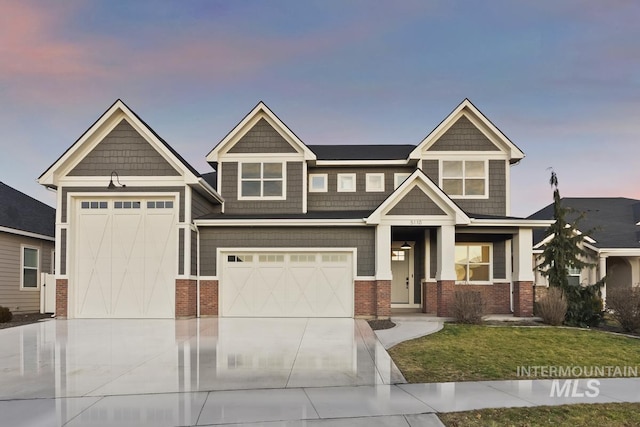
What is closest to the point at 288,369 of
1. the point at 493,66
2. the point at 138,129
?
the point at 138,129

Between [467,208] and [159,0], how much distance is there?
1408cm

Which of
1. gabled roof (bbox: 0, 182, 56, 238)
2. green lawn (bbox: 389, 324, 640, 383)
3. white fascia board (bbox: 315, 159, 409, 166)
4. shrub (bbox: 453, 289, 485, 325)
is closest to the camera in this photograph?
green lawn (bbox: 389, 324, 640, 383)

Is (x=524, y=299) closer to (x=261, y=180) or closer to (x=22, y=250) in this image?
(x=261, y=180)

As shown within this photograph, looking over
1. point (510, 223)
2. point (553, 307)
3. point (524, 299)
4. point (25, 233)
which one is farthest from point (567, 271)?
point (25, 233)

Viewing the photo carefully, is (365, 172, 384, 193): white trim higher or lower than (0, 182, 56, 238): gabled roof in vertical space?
higher

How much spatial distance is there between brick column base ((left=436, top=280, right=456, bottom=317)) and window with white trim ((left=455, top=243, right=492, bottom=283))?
2.42 metres

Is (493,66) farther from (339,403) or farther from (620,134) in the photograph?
(339,403)

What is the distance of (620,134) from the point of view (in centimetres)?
2305

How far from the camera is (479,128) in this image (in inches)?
770

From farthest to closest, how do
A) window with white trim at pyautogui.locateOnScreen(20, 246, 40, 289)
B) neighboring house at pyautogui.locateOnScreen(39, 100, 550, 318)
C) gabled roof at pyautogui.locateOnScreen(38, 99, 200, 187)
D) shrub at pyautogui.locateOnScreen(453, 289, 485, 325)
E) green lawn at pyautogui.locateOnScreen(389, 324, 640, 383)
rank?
window with white trim at pyautogui.locateOnScreen(20, 246, 40, 289) < neighboring house at pyautogui.locateOnScreen(39, 100, 550, 318) < gabled roof at pyautogui.locateOnScreen(38, 99, 200, 187) < shrub at pyautogui.locateOnScreen(453, 289, 485, 325) < green lawn at pyautogui.locateOnScreen(389, 324, 640, 383)

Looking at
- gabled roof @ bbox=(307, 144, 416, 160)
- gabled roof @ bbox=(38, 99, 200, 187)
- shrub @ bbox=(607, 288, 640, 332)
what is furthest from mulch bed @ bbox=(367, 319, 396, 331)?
gabled roof @ bbox=(38, 99, 200, 187)

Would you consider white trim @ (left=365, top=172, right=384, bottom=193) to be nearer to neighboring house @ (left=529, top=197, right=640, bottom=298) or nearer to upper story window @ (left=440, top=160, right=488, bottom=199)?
upper story window @ (left=440, top=160, right=488, bottom=199)

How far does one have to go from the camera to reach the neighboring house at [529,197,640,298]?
70.8 ft

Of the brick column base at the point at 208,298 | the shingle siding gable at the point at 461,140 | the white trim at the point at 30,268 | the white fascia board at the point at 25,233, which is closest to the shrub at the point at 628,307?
the shingle siding gable at the point at 461,140
